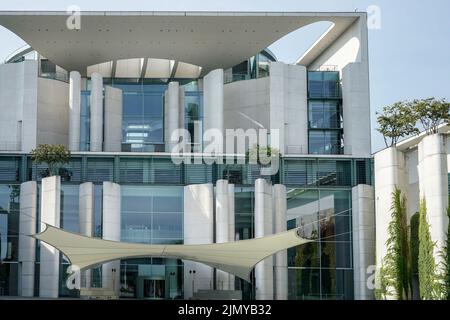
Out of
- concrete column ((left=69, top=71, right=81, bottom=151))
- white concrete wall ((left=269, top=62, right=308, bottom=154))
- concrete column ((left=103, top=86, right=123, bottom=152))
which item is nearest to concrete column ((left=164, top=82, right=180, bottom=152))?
concrete column ((left=103, top=86, right=123, bottom=152))

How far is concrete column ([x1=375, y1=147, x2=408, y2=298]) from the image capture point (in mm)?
33875

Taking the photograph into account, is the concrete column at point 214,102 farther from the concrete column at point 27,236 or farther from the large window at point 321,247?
the concrete column at point 27,236

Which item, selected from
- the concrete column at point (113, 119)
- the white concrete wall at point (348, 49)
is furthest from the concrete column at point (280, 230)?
the concrete column at point (113, 119)

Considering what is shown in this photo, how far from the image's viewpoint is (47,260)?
36812 millimetres

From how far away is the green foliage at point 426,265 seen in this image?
27.6 metres

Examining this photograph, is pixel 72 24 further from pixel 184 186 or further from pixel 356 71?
pixel 356 71

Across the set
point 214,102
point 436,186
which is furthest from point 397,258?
point 214,102

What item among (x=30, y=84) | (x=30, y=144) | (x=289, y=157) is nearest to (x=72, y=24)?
(x=30, y=84)

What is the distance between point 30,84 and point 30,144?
11.7 ft

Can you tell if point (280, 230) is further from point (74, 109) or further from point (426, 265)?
point (74, 109)

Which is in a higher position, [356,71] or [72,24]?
Answer: [72,24]
